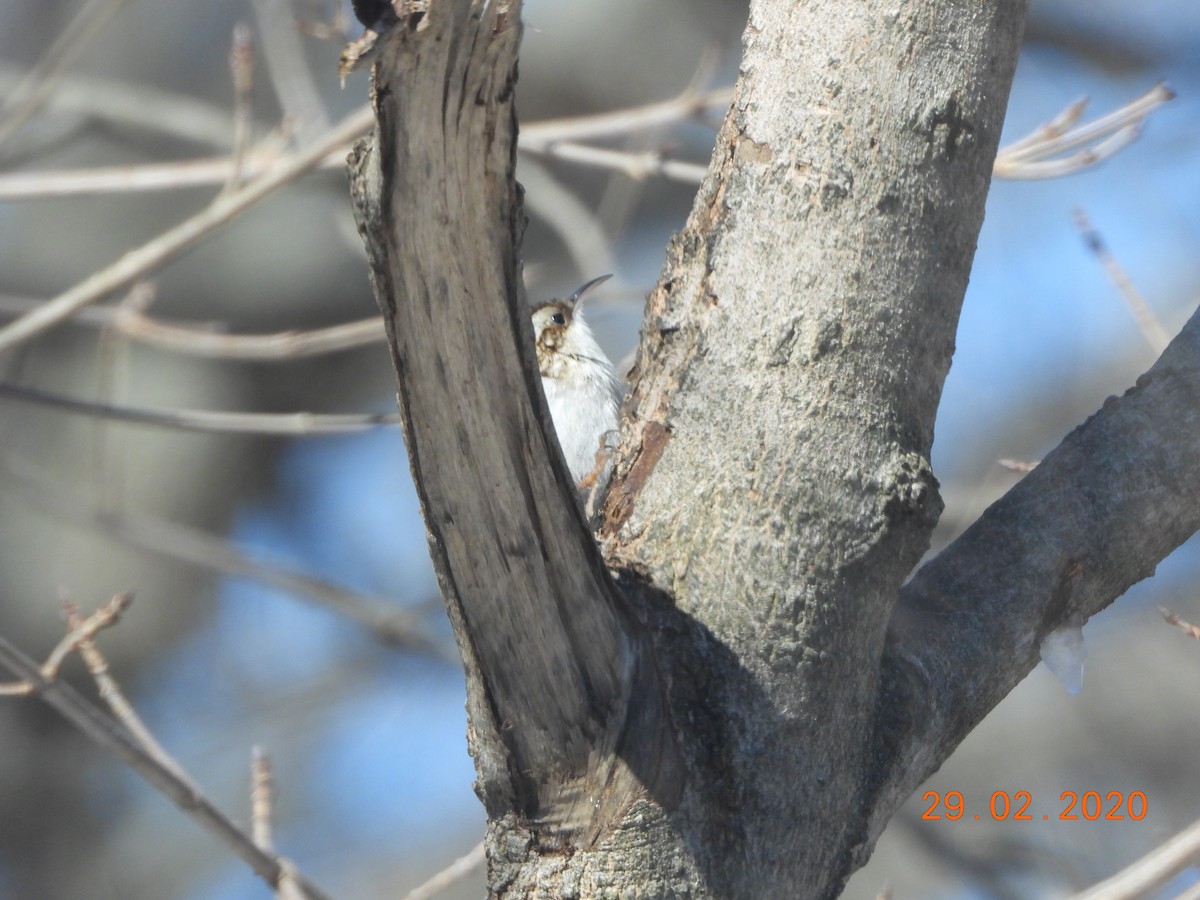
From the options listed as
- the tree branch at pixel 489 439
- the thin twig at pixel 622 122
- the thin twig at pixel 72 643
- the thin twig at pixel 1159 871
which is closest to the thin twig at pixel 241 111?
the thin twig at pixel 622 122

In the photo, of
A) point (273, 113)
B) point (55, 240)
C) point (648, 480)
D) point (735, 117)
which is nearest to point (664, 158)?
point (735, 117)

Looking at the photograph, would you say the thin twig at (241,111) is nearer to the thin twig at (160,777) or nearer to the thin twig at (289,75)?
the thin twig at (289,75)

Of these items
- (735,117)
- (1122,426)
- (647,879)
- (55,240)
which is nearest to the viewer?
(647,879)

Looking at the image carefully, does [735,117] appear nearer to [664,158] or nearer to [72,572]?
[664,158]

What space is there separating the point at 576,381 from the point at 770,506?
67.8 inches

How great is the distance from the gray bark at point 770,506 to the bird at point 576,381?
115cm

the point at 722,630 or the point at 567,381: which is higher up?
the point at 567,381

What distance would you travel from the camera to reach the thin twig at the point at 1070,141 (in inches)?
107

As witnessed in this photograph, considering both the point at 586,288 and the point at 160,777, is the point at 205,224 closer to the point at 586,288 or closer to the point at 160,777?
the point at 160,777

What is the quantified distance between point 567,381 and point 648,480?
1.61 m

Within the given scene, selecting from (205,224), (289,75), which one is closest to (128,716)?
(205,224)

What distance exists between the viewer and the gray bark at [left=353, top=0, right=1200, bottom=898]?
118cm

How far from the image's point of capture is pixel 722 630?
1.39 meters

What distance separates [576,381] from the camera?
10.2 feet
